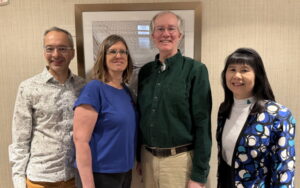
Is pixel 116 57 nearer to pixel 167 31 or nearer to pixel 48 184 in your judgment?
pixel 167 31

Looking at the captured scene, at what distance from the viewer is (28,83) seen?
1.40 meters

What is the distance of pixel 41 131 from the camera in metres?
1.40

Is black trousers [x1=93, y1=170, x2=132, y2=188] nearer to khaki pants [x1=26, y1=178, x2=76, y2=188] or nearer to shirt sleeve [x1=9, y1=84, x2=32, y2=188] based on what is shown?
khaki pants [x1=26, y1=178, x2=76, y2=188]

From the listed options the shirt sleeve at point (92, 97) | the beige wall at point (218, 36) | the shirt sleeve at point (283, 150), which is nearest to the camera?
the shirt sleeve at point (283, 150)

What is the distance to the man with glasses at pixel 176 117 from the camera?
136cm

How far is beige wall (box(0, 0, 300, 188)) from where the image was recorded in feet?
5.62

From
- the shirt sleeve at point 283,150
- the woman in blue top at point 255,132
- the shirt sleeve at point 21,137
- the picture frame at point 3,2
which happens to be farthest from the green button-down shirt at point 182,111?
the picture frame at point 3,2

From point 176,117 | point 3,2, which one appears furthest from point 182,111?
point 3,2

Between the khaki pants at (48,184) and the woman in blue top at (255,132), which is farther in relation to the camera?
the khaki pants at (48,184)

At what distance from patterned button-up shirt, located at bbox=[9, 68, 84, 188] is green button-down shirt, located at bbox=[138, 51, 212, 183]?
0.50 meters

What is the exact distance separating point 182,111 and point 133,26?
2.58ft

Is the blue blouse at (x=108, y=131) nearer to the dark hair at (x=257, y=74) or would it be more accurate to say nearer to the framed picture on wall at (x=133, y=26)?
the framed picture on wall at (x=133, y=26)

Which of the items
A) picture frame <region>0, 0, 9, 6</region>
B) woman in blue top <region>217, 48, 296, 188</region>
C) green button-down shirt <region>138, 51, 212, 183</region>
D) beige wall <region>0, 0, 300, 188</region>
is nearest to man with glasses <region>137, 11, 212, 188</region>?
green button-down shirt <region>138, 51, 212, 183</region>

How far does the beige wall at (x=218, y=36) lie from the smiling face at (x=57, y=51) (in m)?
0.40
